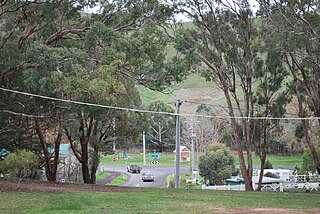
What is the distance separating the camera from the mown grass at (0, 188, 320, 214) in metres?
13.5

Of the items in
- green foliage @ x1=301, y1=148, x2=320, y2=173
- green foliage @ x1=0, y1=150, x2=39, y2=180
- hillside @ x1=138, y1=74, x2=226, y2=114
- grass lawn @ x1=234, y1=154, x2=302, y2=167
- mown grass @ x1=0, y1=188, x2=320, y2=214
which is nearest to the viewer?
mown grass @ x1=0, y1=188, x2=320, y2=214

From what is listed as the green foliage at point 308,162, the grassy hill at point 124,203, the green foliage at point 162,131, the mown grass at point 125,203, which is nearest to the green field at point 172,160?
the green foliage at point 162,131

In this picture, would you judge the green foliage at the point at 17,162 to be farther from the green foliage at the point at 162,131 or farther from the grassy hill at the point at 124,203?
the green foliage at the point at 162,131

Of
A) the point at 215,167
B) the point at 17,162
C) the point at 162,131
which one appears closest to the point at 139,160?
the point at 162,131

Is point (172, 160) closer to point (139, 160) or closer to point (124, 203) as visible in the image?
point (139, 160)

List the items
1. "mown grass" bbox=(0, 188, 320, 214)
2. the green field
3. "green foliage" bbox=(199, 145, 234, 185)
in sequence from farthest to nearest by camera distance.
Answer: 1. the green field
2. "green foliage" bbox=(199, 145, 234, 185)
3. "mown grass" bbox=(0, 188, 320, 214)

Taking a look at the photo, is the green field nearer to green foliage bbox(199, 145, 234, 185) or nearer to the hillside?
green foliage bbox(199, 145, 234, 185)

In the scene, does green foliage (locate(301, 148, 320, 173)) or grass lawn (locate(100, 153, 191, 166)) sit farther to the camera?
grass lawn (locate(100, 153, 191, 166))

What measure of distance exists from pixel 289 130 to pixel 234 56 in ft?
91.4

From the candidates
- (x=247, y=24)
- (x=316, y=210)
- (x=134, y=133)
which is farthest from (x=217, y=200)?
(x=134, y=133)

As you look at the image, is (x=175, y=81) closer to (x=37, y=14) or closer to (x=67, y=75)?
(x=67, y=75)

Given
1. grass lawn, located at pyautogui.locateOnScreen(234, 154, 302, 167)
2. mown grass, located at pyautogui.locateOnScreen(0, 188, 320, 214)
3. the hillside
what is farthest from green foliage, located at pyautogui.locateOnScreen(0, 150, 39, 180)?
the hillside

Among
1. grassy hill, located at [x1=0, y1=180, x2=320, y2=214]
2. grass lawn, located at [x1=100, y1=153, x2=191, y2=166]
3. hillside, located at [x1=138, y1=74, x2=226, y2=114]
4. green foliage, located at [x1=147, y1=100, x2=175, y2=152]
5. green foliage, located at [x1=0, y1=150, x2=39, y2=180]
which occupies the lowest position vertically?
grass lawn, located at [x1=100, y1=153, x2=191, y2=166]

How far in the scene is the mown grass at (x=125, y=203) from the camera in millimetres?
13461
